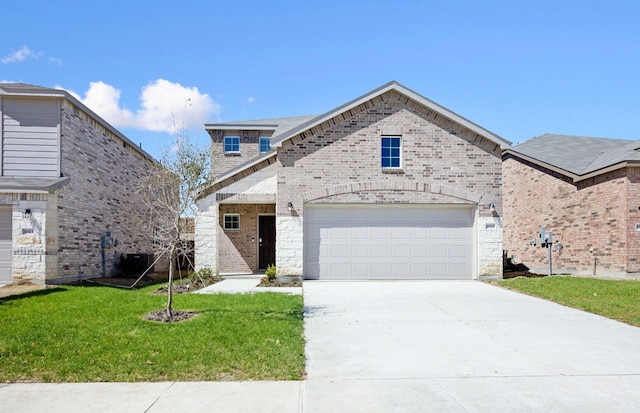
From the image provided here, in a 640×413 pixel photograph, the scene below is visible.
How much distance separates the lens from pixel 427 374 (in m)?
5.73

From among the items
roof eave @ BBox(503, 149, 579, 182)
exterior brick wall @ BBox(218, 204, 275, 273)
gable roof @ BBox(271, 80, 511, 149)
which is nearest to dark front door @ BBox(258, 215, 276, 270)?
exterior brick wall @ BBox(218, 204, 275, 273)

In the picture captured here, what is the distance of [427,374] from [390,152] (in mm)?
10568

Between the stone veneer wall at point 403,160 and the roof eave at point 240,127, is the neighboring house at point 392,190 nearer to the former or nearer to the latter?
the stone veneer wall at point 403,160

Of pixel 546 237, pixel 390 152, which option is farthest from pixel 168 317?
pixel 546 237

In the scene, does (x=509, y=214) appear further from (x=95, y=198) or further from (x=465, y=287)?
(x=95, y=198)

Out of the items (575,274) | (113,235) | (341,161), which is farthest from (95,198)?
(575,274)

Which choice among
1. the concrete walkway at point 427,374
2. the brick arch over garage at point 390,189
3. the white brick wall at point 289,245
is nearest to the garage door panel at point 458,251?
the brick arch over garage at point 390,189

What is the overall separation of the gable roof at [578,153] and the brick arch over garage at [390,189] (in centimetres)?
520

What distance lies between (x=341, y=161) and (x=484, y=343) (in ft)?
29.6

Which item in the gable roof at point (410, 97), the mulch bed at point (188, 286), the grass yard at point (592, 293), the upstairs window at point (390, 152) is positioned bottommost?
the mulch bed at point (188, 286)

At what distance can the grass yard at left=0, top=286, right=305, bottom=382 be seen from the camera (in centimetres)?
567

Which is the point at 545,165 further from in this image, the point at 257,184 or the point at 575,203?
the point at 257,184

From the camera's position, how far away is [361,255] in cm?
1527

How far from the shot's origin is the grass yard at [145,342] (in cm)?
567
